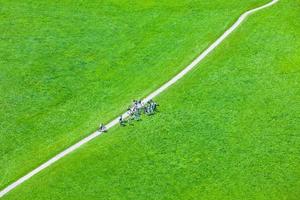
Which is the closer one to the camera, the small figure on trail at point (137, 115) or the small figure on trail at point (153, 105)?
the small figure on trail at point (137, 115)

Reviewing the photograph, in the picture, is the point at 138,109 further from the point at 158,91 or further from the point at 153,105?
the point at 158,91

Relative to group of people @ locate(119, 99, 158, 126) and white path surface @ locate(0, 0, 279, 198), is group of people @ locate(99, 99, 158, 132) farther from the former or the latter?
white path surface @ locate(0, 0, 279, 198)

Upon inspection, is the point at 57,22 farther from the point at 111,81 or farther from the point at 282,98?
the point at 282,98

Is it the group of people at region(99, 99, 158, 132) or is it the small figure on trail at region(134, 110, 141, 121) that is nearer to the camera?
the group of people at region(99, 99, 158, 132)

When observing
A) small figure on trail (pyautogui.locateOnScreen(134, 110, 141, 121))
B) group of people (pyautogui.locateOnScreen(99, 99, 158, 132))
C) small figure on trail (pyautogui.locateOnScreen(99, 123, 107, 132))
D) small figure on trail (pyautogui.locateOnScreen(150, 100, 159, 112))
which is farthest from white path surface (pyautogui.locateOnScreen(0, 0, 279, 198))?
small figure on trail (pyautogui.locateOnScreen(150, 100, 159, 112))

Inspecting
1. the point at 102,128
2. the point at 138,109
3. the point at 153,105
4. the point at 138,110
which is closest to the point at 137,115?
the point at 138,110

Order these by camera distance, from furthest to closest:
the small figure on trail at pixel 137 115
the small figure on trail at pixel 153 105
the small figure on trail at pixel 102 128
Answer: the small figure on trail at pixel 153 105
the small figure on trail at pixel 137 115
the small figure on trail at pixel 102 128

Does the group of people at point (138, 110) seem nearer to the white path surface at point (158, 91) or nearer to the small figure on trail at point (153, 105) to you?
the small figure on trail at point (153, 105)

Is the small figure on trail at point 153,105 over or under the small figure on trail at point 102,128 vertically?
over

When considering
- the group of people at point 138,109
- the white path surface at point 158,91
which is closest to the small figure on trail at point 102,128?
the white path surface at point 158,91
